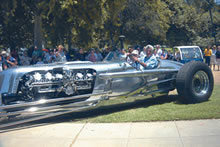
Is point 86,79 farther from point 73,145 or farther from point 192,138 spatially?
point 192,138

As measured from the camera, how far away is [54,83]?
620 cm

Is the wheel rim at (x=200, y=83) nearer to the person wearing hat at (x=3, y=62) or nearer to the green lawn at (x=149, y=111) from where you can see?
the green lawn at (x=149, y=111)

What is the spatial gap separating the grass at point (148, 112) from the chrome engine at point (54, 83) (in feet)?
2.11

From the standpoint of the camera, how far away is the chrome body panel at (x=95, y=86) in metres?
5.83

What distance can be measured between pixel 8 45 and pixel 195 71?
18946mm

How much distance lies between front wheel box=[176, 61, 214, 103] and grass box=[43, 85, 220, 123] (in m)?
0.19

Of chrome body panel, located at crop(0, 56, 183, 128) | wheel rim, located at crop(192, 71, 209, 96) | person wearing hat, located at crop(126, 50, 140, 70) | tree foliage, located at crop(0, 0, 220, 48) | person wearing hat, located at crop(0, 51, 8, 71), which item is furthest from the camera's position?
tree foliage, located at crop(0, 0, 220, 48)

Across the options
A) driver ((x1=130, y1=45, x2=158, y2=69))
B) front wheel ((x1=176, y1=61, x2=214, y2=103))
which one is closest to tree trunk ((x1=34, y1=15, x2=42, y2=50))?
driver ((x1=130, y1=45, x2=158, y2=69))

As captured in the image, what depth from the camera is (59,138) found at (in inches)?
205

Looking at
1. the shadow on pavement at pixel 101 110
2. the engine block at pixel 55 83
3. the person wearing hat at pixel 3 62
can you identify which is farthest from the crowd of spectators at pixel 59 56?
the engine block at pixel 55 83

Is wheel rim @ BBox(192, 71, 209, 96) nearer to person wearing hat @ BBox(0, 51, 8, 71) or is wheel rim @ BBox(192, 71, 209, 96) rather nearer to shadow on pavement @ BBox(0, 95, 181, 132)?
shadow on pavement @ BBox(0, 95, 181, 132)

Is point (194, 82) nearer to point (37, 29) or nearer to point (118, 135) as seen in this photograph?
point (118, 135)

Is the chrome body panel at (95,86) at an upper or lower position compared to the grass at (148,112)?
upper

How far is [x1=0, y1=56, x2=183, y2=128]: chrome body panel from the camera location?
583 centimetres
